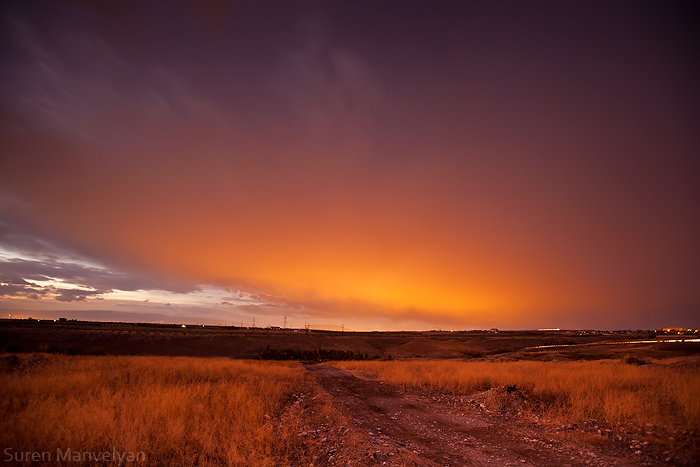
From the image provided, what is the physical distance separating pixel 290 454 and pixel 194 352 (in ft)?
186

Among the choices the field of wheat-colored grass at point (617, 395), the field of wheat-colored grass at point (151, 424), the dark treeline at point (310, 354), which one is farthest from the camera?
the dark treeline at point (310, 354)

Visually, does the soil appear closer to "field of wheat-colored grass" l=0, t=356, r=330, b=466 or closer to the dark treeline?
"field of wheat-colored grass" l=0, t=356, r=330, b=466

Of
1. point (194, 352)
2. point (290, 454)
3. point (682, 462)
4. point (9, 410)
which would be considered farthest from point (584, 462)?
point (194, 352)

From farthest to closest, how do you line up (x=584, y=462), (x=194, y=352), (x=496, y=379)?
1. (x=194, y=352)
2. (x=496, y=379)
3. (x=584, y=462)

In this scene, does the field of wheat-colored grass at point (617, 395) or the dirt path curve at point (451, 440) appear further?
the field of wheat-colored grass at point (617, 395)

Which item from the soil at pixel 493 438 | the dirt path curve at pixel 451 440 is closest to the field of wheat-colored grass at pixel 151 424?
the soil at pixel 493 438

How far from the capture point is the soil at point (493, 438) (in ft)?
24.3

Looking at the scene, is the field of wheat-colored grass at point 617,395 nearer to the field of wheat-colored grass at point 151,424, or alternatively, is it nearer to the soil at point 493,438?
the soil at point 493,438

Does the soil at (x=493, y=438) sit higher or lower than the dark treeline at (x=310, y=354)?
higher

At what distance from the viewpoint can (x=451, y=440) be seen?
929cm

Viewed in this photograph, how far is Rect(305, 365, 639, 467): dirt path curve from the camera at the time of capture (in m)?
7.48

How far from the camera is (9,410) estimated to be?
9727mm

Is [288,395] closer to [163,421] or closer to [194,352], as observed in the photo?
[163,421]

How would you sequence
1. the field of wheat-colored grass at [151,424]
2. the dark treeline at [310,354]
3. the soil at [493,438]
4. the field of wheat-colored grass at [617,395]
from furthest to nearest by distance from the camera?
1. the dark treeline at [310,354]
2. the field of wheat-colored grass at [617,395]
3. the soil at [493,438]
4. the field of wheat-colored grass at [151,424]
